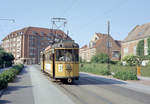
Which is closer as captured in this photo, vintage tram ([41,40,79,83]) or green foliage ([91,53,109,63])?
vintage tram ([41,40,79,83])

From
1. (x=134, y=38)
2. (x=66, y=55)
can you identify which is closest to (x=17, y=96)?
(x=66, y=55)

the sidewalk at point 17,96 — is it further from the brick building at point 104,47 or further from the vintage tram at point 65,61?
the brick building at point 104,47

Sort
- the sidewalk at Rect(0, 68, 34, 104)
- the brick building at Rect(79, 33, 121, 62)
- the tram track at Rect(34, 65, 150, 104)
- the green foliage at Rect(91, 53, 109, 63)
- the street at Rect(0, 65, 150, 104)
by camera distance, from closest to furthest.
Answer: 1. the sidewalk at Rect(0, 68, 34, 104)
2. the street at Rect(0, 65, 150, 104)
3. the tram track at Rect(34, 65, 150, 104)
4. the green foliage at Rect(91, 53, 109, 63)
5. the brick building at Rect(79, 33, 121, 62)

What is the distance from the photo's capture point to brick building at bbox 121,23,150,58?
45.0 meters

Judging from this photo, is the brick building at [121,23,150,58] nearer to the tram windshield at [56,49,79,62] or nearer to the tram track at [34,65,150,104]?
the tram windshield at [56,49,79,62]

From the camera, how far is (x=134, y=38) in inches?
1934

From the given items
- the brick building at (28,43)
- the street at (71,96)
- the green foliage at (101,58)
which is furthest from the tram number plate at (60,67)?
the brick building at (28,43)

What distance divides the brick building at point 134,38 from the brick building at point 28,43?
45.9m

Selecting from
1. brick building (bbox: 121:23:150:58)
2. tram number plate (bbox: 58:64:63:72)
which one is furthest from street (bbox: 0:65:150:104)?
brick building (bbox: 121:23:150:58)

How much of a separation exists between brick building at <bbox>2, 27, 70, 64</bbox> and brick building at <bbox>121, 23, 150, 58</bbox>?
4591 cm

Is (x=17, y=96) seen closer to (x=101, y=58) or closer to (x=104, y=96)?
(x=104, y=96)

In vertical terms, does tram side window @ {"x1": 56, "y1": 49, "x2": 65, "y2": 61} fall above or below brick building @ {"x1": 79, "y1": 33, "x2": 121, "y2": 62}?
below

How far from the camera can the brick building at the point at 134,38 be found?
4499 cm

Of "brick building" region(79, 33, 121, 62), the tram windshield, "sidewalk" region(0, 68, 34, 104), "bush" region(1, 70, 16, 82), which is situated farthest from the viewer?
"brick building" region(79, 33, 121, 62)
